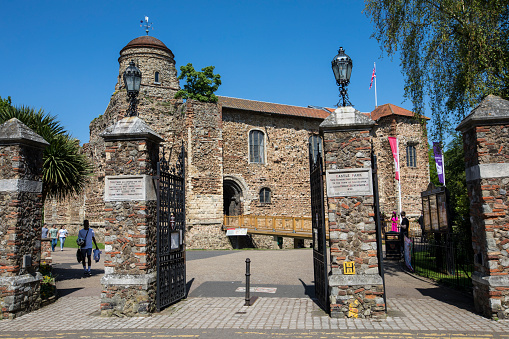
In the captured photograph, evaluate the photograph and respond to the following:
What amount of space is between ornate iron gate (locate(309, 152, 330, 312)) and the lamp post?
4.49 ft

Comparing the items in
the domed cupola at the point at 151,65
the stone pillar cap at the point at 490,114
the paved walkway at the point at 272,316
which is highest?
the domed cupola at the point at 151,65

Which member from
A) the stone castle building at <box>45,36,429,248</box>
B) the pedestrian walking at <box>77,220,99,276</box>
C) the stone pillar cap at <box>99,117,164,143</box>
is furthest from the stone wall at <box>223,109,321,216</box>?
the stone pillar cap at <box>99,117,164,143</box>

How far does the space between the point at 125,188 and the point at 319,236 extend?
13.2 feet

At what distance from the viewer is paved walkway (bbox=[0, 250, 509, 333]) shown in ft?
20.9

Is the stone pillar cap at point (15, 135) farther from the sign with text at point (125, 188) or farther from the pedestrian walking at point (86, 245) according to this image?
the pedestrian walking at point (86, 245)

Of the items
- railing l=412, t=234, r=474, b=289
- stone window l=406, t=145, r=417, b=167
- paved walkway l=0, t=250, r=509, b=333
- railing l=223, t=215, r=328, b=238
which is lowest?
paved walkway l=0, t=250, r=509, b=333

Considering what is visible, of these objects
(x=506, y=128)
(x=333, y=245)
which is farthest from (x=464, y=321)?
(x=506, y=128)

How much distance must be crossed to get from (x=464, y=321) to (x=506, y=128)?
135 inches

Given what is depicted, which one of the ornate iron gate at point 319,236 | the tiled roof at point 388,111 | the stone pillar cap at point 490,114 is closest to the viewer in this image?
the stone pillar cap at point 490,114

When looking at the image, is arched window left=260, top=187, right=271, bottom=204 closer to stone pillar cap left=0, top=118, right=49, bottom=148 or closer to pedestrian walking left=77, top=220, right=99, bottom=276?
pedestrian walking left=77, top=220, right=99, bottom=276

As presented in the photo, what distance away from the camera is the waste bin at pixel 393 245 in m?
14.7

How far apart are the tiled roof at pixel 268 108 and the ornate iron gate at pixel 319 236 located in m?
18.0

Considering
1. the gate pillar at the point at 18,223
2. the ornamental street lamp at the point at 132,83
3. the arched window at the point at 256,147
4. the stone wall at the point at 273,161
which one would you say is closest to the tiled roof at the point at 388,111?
the stone wall at the point at 273,161

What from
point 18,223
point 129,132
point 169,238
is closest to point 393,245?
point 169,238
